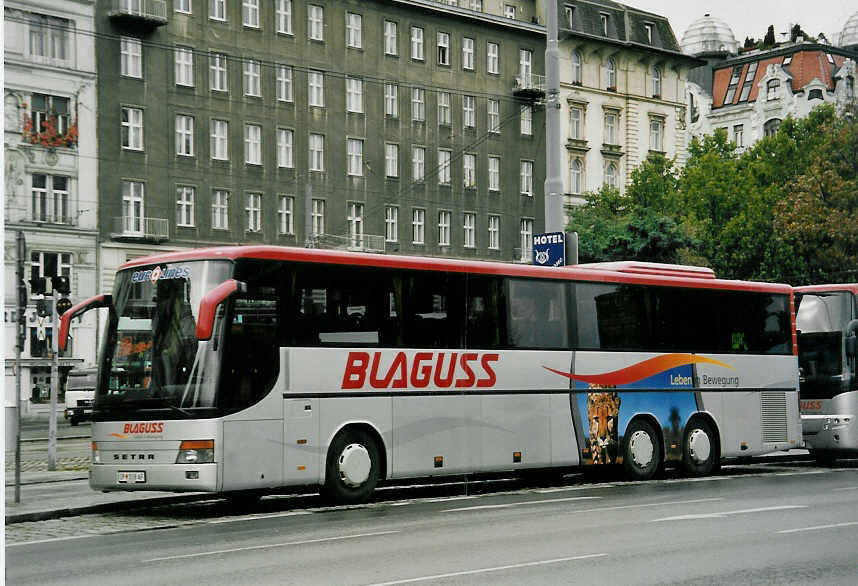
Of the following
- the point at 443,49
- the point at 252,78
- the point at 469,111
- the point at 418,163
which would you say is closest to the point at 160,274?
the point at 252,78

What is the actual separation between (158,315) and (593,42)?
201 feet

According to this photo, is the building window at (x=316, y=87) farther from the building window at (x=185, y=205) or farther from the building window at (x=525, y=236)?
the building window at (x=525, y=236)

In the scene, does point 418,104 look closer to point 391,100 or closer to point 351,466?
point 391,100

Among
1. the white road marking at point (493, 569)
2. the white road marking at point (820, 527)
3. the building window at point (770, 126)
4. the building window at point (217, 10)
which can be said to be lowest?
the white road marking at point (820, 527)

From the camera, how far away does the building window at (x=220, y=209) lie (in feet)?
193

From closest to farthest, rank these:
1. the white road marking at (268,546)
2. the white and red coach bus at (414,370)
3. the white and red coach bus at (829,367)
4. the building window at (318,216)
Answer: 1. the white road marking at (268,546)
2. the white and red coach bus at (414,370)
3. the white and red coach bus at (829,367)
4. the building window at (318,216)

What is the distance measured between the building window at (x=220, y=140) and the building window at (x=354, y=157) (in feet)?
21.2

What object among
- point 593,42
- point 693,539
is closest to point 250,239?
point 593,42

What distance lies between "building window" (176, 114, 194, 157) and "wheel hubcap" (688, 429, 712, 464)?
38.4 m

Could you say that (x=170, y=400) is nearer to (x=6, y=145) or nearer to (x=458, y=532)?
(x=458, y=532)

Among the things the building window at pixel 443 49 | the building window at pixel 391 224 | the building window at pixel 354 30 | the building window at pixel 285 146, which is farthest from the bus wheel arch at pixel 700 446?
the building window at pixel 443 49

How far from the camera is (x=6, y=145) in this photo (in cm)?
5284

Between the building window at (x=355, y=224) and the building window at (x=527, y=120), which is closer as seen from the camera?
the building window at (x=355, y=224)

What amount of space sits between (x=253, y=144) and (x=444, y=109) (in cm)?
1128
